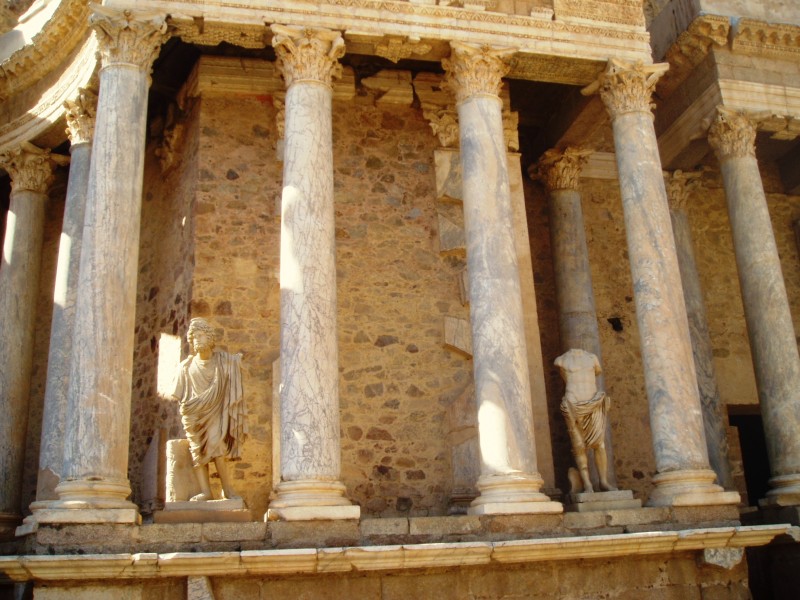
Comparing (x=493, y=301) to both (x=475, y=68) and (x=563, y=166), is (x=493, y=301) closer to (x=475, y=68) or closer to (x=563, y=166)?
(x=475, y=68)

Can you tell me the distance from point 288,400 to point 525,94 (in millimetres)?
6614

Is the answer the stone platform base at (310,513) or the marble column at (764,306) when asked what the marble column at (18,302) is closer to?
the stone platform base at (310,513)

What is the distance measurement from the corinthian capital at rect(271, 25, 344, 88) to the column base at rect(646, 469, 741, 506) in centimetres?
578

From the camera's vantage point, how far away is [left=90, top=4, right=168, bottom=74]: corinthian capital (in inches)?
371

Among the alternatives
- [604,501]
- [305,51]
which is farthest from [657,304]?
[305,51]

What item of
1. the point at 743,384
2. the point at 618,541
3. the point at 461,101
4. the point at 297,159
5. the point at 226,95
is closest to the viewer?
the point at 618,541

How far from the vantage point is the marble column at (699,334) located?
1258 centimetres

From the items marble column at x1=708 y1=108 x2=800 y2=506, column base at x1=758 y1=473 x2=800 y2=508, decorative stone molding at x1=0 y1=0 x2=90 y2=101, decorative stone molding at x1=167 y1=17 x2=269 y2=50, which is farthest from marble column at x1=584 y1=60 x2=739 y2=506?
decorative stone molding at x1=0 y1=0 x2=90 y2=101

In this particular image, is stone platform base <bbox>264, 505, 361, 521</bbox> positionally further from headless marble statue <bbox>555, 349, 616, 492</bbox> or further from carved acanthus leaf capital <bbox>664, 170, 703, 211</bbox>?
carved acanthus leaf capital <bbox>664, 170, 703, 211</bbox>

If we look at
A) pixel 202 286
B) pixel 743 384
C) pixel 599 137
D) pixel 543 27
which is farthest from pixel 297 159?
pixel 743 384

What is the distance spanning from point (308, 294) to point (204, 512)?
234cm

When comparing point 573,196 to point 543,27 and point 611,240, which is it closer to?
point 611,240

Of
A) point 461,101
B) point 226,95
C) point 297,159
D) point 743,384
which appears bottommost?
point 743,384

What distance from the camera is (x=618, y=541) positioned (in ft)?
27.5
